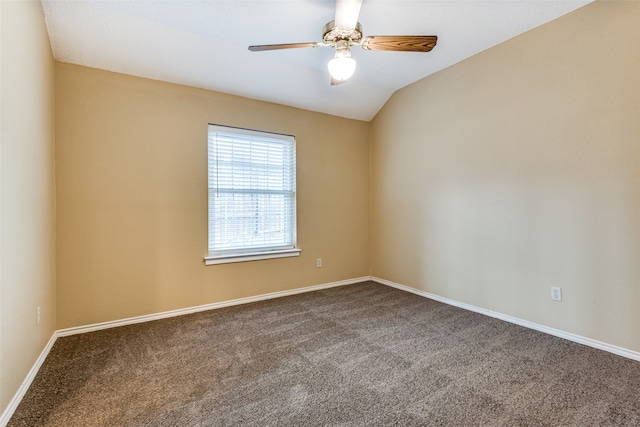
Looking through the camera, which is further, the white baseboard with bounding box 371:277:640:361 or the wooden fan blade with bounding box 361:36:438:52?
the white baseboard with bounding box 371:277:640:361

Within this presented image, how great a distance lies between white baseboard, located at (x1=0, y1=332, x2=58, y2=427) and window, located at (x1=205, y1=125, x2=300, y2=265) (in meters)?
1.42

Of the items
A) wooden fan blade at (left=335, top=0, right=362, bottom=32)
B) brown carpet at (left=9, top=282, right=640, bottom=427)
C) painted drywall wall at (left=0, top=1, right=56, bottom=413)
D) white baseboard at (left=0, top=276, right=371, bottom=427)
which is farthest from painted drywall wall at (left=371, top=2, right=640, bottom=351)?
painted drywall wall at (left=0, top=1, right=56, bottom=413)

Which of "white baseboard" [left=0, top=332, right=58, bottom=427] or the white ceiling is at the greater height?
the white ceiling

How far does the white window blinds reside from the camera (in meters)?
3.39

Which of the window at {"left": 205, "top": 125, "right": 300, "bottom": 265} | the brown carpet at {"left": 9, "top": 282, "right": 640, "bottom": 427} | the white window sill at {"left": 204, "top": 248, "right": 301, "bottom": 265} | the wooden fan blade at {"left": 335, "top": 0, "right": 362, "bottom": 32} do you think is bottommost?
the brown carpet at {"left": 9, "top": 282, "right": 640, "bottom": 427}

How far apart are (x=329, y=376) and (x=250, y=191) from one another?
2310mm

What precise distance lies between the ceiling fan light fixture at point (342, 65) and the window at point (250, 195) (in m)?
1.77

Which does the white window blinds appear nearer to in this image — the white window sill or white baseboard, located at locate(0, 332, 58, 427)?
the white window sill

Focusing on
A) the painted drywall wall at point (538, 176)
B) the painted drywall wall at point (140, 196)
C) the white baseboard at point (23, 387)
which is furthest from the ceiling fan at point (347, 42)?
the white baseboard at point (23, 387)

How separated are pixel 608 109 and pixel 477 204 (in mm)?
1262

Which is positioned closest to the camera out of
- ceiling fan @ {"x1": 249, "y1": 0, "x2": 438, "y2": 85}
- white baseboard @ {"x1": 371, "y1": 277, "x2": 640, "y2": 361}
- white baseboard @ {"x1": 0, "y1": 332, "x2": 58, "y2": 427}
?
white baseboard @ {"x1": 0, "y1": 332, "x2": 58, "y2": 427}

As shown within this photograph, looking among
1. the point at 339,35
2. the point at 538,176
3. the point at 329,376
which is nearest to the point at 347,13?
the point at 339,35

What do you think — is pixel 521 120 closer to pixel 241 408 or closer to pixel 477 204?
pixel 477 204

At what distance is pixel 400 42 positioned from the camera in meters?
2.04
